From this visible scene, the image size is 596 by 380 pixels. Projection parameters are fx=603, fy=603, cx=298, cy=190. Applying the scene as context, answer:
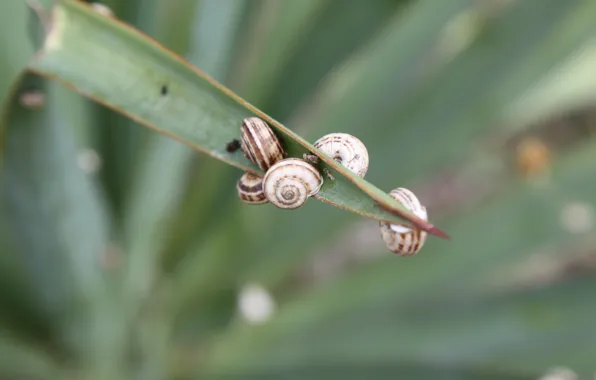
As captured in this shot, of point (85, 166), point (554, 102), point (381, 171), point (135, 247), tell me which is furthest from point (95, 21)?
point (554, 102)

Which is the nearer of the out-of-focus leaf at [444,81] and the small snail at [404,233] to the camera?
the small snail at [404,233]

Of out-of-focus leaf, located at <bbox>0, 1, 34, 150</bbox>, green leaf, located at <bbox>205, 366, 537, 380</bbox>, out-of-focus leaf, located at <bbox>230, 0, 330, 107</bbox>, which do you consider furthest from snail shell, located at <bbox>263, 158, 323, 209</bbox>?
green leaf, located at <bbox>205, 366, 537, 380</bbox>

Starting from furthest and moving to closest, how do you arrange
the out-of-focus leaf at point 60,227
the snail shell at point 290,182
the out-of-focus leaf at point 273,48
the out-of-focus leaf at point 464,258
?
the out-of-focus leaf at point 464,258, the out-of-focus leaf at point 273,48, the out-of-focus leaf at point 60,227, the snail shell at point 290,182

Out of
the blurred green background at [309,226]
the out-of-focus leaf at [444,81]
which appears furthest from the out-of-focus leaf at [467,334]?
the out-of-focus leaf at [444,81]

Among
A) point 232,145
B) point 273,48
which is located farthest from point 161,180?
point 232,145

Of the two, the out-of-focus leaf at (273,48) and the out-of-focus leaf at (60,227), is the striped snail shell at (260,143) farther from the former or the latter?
the out-of-focus leaf at (273,48)

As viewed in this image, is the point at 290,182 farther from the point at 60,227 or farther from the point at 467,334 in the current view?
the point at 467,334
